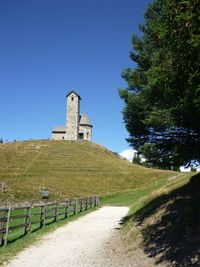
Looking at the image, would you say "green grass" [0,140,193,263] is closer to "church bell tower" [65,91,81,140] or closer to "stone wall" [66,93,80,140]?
"stone wall" [66,93,80,140]

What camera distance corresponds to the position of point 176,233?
→ 12.6m

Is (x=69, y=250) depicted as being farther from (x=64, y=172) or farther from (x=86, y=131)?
(x=86, y=131)

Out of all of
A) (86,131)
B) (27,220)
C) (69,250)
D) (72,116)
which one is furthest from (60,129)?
(69,250)

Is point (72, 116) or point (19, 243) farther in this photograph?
point (72, 116)

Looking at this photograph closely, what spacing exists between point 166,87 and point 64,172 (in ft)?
222

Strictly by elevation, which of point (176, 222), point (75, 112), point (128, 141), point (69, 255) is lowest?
point (69, 255)

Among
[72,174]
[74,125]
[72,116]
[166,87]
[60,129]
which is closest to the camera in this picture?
[166,87]

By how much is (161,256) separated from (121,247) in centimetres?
300

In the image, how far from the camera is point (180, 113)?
722 inches

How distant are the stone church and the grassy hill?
44.2 feet

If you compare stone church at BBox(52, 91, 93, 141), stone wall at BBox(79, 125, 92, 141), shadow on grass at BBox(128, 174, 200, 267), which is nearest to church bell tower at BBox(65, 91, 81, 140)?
stone church at BBox(52, 91, 93, 141)

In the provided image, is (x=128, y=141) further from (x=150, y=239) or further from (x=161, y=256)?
(x=161, y=256)

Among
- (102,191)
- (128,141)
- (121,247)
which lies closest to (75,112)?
(102,191)

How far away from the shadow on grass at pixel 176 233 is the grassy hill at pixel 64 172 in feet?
113
